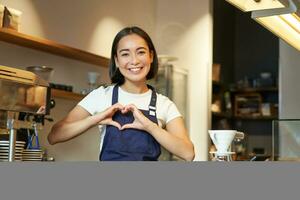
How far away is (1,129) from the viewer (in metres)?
1.70

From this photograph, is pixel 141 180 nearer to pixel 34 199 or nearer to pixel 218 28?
pixel 34 199

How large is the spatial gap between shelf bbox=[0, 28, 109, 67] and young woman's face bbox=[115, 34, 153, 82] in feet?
6.18

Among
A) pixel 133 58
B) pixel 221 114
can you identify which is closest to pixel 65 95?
pixel 133 58

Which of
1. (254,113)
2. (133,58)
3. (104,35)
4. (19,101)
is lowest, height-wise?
(19,101)

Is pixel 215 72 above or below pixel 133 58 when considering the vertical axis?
above

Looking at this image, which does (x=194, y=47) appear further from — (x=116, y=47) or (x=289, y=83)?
(x=116, y=47)

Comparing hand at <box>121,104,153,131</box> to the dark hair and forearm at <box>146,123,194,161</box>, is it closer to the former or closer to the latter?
forearm at <box>146,123,194,161</box>

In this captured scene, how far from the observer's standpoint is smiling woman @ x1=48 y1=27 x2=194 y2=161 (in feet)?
5.45

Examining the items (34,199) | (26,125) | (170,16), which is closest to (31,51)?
(170,16)

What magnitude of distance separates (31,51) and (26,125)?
2.30 meters

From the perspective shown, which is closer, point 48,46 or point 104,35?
point 48,46

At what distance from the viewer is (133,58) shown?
1.71 m

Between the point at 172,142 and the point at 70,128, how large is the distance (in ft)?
1.03

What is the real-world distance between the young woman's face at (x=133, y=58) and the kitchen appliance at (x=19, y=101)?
0.30m
